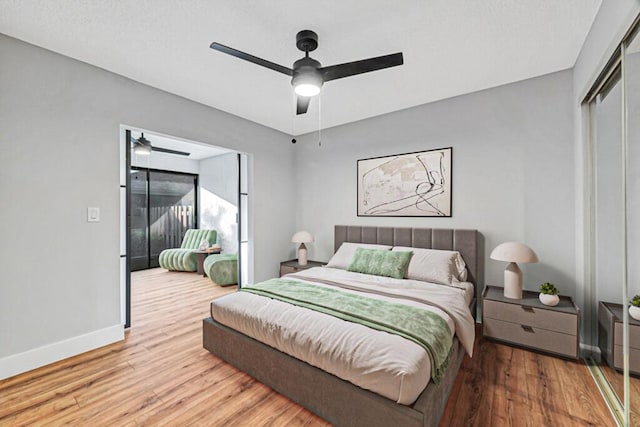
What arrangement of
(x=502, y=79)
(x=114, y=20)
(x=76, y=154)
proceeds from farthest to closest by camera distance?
(x=502, y=79), (x=76, y=154), (x=114, y=20)

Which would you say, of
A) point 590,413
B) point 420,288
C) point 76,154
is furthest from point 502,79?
point 76,154

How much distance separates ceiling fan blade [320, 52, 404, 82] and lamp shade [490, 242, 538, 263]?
6.48 feet

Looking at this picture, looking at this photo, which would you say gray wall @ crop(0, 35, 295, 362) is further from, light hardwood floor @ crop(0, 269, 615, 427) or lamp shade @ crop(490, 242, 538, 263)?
lamp shade @ crop(490, 242, 538, 263)

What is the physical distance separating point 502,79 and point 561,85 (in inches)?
20.5

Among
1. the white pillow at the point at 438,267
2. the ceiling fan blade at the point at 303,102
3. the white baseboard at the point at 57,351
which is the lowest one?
the white baseboard at the point at 57,351

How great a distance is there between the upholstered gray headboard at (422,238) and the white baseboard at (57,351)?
9.35 feet

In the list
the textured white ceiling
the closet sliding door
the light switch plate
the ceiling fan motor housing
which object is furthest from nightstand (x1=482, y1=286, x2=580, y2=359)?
the closet sliding door

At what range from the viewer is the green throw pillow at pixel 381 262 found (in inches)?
118

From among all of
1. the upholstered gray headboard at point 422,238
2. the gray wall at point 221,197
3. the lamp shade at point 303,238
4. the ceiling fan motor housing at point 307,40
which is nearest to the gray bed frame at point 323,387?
the upholstered gray headboard at point 422,238

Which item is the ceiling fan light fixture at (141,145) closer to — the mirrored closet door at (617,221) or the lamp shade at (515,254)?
the lamp shade at (515,254)

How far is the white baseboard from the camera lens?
6.91 ft

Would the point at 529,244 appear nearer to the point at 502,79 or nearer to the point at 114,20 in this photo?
the point at 502,79

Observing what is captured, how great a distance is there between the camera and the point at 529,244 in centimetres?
279

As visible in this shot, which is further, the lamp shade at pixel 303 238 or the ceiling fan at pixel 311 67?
the lamp shade at pixel 303 238
